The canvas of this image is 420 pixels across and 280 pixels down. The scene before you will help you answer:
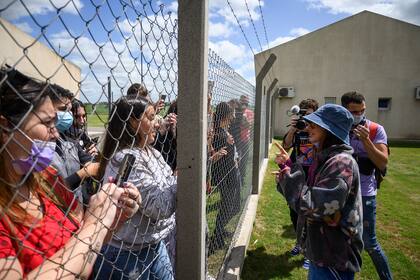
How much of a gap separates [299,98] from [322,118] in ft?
59.1

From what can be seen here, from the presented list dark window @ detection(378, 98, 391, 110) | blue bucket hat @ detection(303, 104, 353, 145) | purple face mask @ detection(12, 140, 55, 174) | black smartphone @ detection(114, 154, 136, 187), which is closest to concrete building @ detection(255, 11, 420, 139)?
dark window @ detection(378, 98, 391, 110)

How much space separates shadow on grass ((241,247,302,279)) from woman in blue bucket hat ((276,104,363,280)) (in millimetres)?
1417

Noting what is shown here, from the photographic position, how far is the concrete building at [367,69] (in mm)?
18500

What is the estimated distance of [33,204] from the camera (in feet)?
3.12

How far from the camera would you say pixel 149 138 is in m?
1.65

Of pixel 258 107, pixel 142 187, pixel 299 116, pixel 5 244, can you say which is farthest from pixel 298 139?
pixel 5 244

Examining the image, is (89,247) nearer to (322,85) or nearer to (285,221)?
(285,221)

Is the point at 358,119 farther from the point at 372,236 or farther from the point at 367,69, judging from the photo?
the point at 367,69

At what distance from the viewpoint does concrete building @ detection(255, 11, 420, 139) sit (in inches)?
728

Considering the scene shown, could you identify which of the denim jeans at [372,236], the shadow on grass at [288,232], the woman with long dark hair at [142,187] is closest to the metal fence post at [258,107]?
the shadow on grass at [288,232]

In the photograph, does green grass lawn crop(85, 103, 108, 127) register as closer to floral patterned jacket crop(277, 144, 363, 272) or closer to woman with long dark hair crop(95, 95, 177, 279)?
woman with long dark hair crop(95, 95, 177, 279)

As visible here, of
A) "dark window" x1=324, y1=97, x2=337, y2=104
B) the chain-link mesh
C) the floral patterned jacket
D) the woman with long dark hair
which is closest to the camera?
the woman with long dark hair

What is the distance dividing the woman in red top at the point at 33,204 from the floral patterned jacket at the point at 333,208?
1.40 m

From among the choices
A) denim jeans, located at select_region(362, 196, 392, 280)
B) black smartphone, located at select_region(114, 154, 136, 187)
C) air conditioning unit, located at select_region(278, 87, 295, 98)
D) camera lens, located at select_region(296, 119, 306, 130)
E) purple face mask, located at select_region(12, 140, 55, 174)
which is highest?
air conditioning unit, located at select_region(278, 87, 295, 98)
